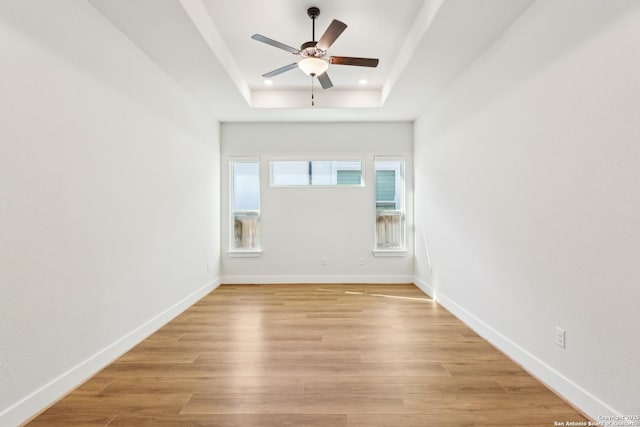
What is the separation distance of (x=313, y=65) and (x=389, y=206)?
3.12m

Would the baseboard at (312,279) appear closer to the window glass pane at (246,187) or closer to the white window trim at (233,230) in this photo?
the white window trim at (233,230)

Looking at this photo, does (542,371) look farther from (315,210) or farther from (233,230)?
(233,230)

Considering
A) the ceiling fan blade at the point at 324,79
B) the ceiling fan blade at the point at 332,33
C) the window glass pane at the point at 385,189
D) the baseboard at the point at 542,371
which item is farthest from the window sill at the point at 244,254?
the ceiling fan blade at the point at 332,33

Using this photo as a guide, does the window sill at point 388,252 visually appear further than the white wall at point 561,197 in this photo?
Yes

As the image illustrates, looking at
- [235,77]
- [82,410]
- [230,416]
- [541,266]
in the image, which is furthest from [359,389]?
[235,77]

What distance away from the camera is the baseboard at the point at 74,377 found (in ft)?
5.75

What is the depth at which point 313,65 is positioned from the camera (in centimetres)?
293

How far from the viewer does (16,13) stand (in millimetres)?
1774

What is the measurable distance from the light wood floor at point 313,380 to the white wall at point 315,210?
71.0 inches

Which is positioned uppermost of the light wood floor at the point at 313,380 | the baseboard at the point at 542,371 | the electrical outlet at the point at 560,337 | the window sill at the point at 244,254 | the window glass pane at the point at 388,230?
the window glass pane at the point at 388,230

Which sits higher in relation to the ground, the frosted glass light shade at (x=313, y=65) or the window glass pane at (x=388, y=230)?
the frosted glass light shade at (x=313, y=65)

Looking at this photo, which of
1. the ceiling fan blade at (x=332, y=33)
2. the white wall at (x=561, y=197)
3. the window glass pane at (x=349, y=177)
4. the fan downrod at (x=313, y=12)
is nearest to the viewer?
the white wall at (x=561, y=197)

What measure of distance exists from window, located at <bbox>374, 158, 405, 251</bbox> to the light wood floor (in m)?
2.02

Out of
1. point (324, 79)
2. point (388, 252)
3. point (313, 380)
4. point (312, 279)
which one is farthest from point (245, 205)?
point (313, 380)
